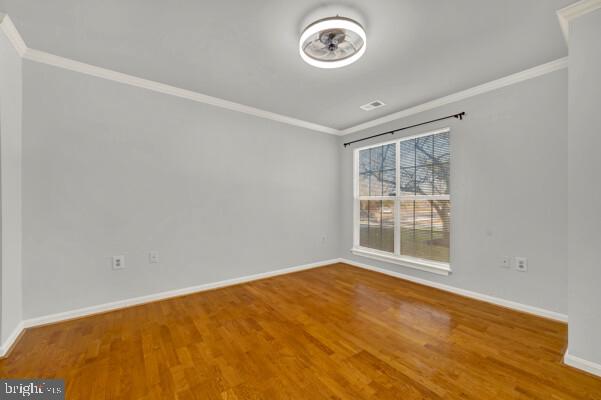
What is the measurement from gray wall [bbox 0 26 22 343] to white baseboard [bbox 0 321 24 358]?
4 centimetres

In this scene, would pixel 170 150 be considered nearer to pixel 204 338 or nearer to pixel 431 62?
pixel 204 338

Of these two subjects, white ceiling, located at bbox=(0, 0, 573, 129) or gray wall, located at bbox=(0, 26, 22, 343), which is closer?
white ceiling, located at bbox=(0, 0, 573, 129)

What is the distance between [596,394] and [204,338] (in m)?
2.74

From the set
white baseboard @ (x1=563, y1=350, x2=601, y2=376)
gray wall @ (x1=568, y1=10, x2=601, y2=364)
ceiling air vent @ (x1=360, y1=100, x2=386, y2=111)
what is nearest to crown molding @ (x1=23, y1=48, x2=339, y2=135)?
ceiling air vent @ (x1=360, y1=100, x2=386, y2=111)

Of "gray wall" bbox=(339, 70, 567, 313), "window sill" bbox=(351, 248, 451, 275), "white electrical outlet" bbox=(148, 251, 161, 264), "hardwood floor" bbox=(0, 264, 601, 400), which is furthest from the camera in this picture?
"window sill" bbox=(351, 248, 451, 275)

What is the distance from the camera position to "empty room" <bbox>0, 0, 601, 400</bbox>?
172 cm

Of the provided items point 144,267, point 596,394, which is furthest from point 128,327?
point 596,394

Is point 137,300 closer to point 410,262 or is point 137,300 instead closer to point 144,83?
point 144,83

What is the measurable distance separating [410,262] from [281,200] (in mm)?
2203

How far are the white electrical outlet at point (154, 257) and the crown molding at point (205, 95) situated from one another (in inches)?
77.2

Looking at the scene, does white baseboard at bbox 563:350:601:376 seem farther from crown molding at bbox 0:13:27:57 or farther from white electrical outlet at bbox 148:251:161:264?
crown molding at bbox 0:13:27:57

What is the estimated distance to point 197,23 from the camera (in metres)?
1.92

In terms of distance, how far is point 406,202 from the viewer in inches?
150

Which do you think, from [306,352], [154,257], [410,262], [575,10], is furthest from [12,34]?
[410,262]
